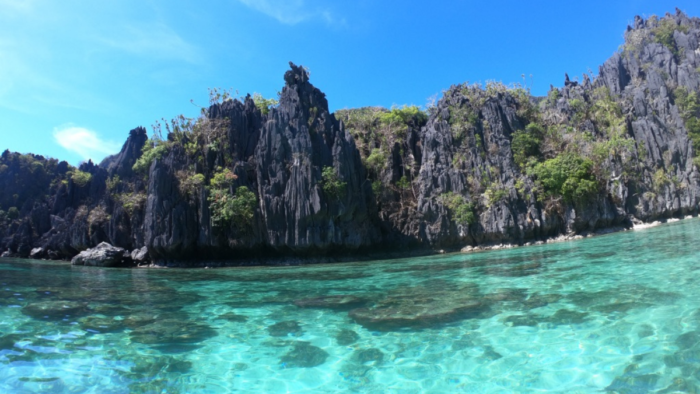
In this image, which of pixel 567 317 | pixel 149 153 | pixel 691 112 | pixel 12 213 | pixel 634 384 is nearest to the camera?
pixel 634 384

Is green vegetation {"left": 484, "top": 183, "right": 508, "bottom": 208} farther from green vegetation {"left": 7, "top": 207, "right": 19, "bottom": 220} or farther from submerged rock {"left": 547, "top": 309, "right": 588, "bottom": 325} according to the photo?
green vegetation {"left": 7, "top": 207, "right": 19, "bottom": 220}

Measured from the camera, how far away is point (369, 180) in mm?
37281

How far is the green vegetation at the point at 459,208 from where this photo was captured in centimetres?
3469

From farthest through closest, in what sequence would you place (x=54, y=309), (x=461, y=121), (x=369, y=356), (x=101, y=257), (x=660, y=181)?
1. (x=461, y=121)
2. (x=660, y=181)
3. (x=101, y=257)
4. (x=54, y=309)
5. (x=369, y=356)

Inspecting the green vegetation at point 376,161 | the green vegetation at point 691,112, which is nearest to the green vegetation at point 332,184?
the green vegetation at point 376,161

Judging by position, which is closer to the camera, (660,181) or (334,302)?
(334,302)

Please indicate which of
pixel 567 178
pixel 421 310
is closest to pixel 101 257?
pixel 421 310

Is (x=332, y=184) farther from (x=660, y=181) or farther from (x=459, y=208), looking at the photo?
(x=660, y=181)

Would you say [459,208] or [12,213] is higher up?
[12,213]

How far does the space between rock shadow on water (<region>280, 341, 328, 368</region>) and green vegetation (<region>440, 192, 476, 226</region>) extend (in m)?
29.3

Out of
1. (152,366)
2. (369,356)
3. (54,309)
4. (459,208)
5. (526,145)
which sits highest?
(526,145)

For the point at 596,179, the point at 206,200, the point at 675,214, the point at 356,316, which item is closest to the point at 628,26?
the point at 675,214

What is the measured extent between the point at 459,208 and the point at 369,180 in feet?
29.0

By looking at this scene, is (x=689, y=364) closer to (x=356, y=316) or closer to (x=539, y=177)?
(x=356, y=316)
